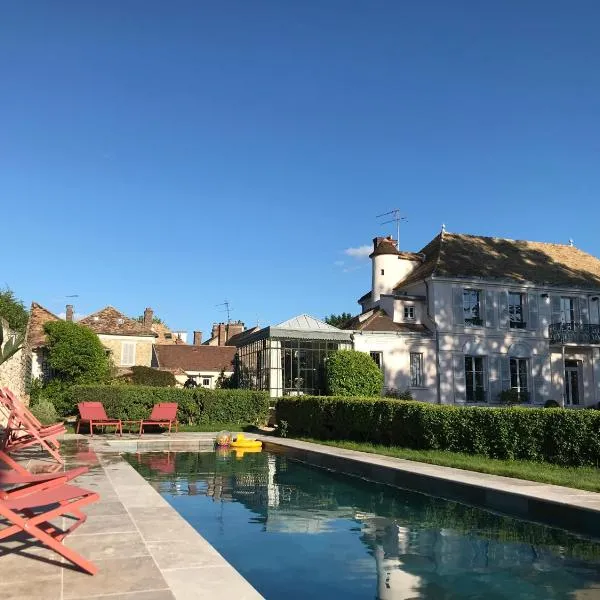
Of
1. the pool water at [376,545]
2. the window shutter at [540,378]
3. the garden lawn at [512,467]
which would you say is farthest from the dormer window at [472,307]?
the pool water at [376,545]

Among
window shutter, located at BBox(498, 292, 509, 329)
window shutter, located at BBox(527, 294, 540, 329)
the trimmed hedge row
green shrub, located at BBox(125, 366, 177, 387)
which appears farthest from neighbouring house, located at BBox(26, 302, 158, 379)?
window shutter, located at BBox(527, 294, 540, 329)

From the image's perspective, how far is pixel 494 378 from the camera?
28828 mm

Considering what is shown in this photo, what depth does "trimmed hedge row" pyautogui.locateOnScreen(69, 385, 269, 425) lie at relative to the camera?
21906 millimetres

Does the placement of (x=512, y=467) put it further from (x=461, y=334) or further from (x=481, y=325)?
(x=481, y=325)

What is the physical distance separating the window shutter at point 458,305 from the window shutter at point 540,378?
439 cm

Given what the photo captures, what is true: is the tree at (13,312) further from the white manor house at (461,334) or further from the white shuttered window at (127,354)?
the white manor house at (461,334)

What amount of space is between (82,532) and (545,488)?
19.9ft

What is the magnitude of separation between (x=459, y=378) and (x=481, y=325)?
300 centimetres

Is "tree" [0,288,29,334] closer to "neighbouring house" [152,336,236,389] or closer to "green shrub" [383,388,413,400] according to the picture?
"neighbouring house" [152,336,236,389]

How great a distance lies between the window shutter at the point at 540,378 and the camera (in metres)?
29.2

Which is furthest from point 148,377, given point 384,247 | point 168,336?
point 168,336

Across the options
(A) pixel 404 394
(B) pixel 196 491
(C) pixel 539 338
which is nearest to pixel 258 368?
(A) pixel 404 394

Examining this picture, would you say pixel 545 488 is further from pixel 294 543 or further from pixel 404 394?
pixel 404 394

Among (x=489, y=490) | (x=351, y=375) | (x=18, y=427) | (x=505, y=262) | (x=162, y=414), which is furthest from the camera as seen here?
(x=505, y=262)
